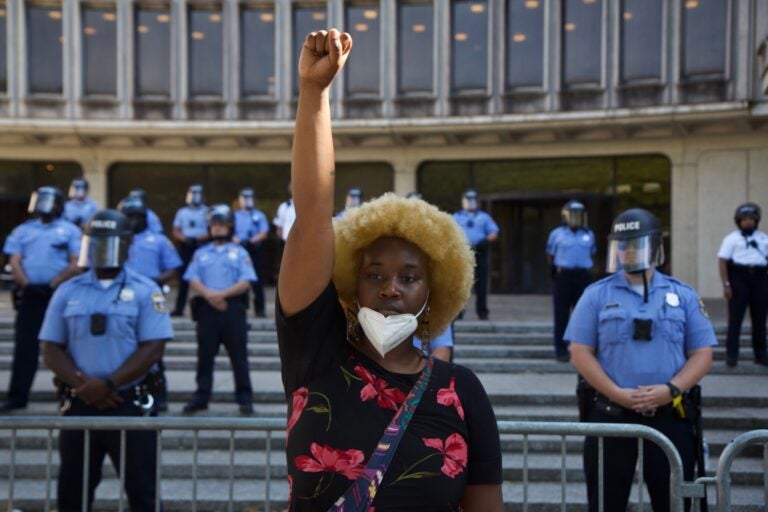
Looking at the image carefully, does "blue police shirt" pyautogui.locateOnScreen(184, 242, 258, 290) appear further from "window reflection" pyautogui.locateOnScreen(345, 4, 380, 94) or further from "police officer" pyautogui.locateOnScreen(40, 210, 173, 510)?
"window reflection" pyautogui.locateOnScreen(345, 4, 380, 94)

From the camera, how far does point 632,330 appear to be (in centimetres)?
421

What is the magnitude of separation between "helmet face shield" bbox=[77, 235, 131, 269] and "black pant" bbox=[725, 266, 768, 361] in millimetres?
7446

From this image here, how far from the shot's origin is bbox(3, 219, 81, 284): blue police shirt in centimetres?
779

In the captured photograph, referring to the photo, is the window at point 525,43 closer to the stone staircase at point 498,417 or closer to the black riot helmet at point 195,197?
the black riot helmet at point 195,197

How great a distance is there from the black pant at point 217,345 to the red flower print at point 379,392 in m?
5.84

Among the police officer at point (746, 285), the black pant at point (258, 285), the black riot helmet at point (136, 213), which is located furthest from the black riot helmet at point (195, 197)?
the police officer at point (746, 285)

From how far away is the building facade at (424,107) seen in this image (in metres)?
17.3

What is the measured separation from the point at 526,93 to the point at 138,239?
38.8 feet

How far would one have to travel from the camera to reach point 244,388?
24.9 feet

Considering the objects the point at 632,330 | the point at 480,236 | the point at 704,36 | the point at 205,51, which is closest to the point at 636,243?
the point at 632,330

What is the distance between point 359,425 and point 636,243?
3096 mm

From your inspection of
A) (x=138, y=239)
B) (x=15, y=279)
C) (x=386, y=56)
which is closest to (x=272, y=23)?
(x=386, y=56)

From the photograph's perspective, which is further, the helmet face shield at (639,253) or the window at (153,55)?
the window at (153,55)

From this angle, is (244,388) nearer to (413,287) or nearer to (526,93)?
(413,287)
